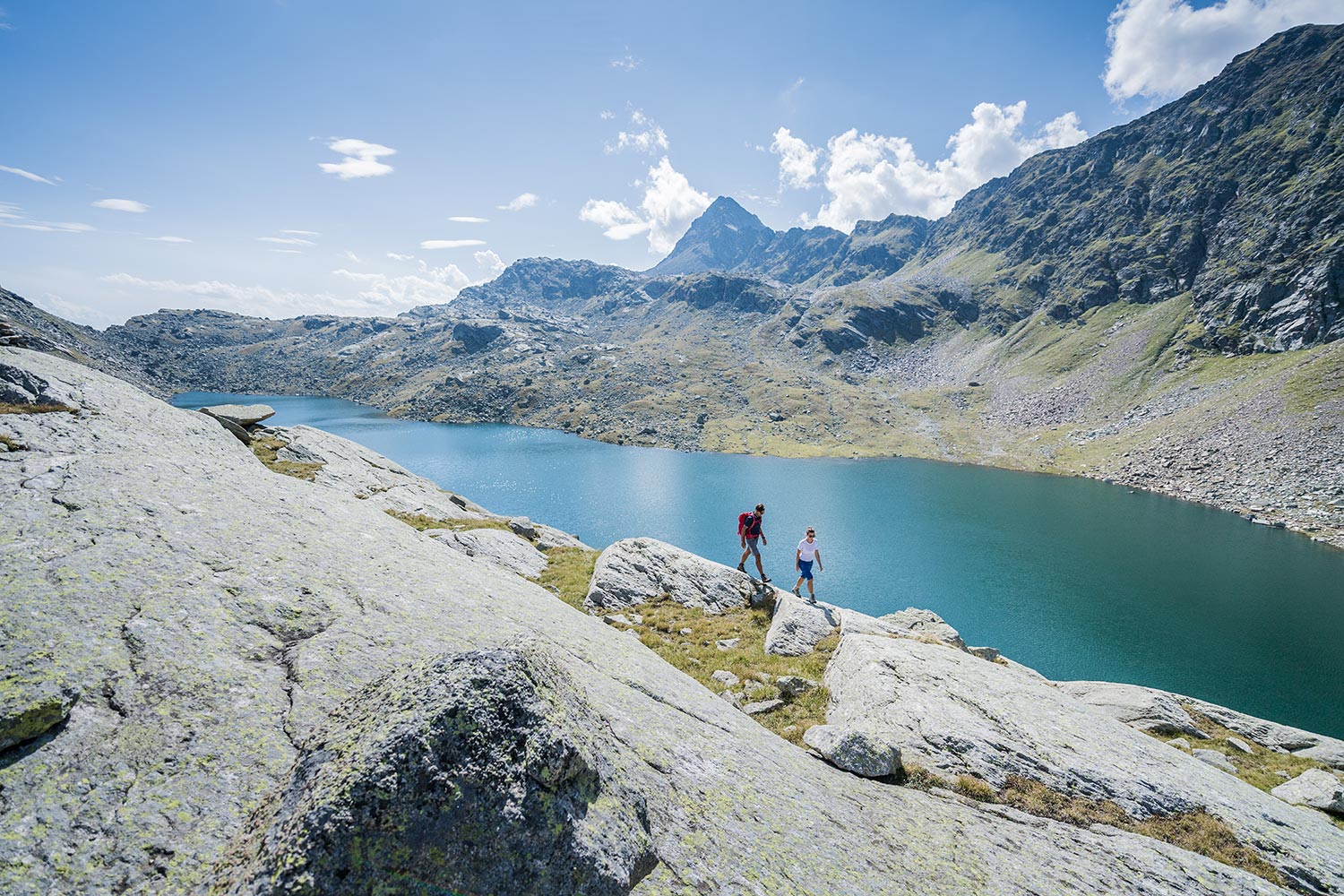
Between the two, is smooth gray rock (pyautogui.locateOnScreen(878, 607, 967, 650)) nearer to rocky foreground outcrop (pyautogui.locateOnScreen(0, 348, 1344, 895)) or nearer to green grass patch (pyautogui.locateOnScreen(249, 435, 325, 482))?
rocky foreground outcrop (pyautogui.locateOnScreen(0, 348, 1344, 895))

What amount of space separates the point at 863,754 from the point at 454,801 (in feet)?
30.6

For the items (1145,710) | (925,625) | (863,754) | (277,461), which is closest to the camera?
(863,754)

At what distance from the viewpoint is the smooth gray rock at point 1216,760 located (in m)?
18.7

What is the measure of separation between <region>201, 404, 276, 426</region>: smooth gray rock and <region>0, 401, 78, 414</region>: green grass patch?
815 inches

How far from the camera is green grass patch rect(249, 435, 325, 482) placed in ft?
99.7

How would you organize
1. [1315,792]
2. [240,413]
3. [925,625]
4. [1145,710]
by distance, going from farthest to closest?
1. [240,413]
2. [925,625]
3. [1145,710]
4. [1315,792]

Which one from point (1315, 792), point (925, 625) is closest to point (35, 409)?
point (925, 625)

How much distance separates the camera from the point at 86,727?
574 cm

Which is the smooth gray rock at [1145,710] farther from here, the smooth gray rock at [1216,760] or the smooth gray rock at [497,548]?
the smooth gray rock at [497,548]

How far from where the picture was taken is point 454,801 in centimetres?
480

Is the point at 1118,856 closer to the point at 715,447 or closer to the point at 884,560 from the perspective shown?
the point at 884,560

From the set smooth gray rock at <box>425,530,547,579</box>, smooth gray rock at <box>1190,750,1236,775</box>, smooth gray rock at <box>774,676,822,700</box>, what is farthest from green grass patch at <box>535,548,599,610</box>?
smooth gray rock at <box>1190,750,1236,775</box>

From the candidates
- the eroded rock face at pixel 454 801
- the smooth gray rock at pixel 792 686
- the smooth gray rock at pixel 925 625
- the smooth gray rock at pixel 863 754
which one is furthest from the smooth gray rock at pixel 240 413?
the smooth gray rock at pixel 925 625

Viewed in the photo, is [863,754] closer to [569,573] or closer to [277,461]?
[569,573]
